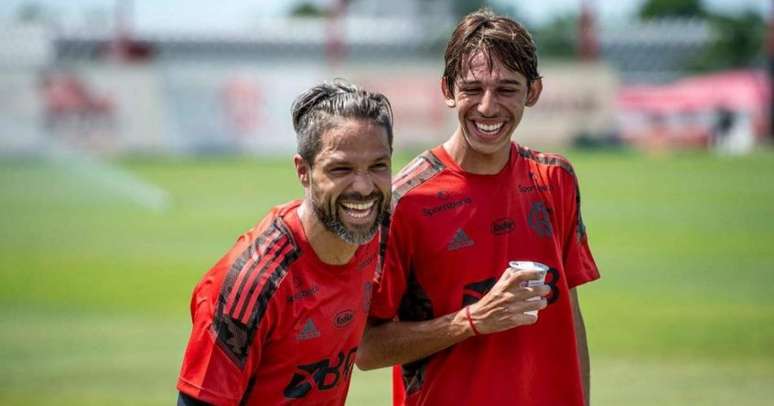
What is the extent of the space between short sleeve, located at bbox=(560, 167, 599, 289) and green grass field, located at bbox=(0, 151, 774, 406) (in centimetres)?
505

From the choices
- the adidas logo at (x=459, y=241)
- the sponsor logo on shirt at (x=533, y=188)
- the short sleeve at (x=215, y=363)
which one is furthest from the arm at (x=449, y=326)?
the short sleeve at (x=215, y=363)

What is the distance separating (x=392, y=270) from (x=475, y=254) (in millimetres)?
325

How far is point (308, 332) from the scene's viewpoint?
3.69m

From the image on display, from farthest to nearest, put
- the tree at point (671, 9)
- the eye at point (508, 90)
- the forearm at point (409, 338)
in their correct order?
the tree at point (671, 9) → the eye at point (508, 90) → the forearm at point (409, 338)

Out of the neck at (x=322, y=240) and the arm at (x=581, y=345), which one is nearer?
the neck at (x=322, y=240)

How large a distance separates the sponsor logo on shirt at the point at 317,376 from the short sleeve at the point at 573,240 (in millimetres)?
1088

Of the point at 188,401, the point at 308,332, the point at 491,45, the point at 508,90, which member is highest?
the point at 491,45

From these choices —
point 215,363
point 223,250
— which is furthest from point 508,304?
point 223,250

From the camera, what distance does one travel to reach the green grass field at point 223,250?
10.2m

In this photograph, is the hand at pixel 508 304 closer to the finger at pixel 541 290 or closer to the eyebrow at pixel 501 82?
the finger at pixel 541 290

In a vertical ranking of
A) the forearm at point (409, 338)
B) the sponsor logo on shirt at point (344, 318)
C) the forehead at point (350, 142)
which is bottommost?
the forearm at point (409, 338)

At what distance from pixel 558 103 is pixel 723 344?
41.1m

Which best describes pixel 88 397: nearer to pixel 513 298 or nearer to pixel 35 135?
pixel 513 298

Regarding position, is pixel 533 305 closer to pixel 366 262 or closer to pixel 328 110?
pixel 366 262
